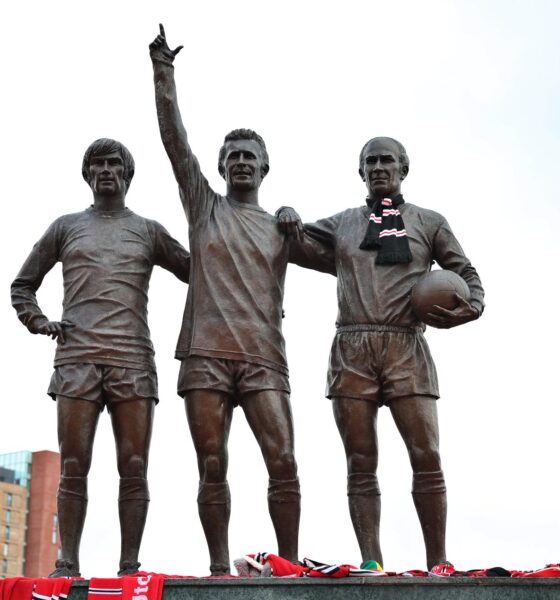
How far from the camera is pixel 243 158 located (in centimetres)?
1170

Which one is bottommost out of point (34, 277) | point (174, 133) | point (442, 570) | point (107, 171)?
point (442, 570)

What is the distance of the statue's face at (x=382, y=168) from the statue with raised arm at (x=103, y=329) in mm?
1876

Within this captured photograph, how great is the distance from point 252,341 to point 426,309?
1530 mm

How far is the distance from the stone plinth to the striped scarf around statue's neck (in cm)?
316

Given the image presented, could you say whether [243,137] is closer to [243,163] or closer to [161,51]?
[243,163]

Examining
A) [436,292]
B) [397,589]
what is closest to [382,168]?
[436,292]

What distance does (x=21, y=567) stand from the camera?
64.9 meters

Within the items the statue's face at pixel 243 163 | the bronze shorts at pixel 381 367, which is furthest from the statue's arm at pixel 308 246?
the bronze shorts at pixel 381 367

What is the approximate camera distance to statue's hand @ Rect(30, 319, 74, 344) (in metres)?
11.3

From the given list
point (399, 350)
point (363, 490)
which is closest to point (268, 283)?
point (399, 350)

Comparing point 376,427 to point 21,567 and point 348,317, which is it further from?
point 21,567

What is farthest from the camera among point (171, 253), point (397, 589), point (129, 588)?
point (171, 253)

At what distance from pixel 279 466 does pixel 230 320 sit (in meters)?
1.34

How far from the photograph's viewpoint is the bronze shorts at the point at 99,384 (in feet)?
36.3
